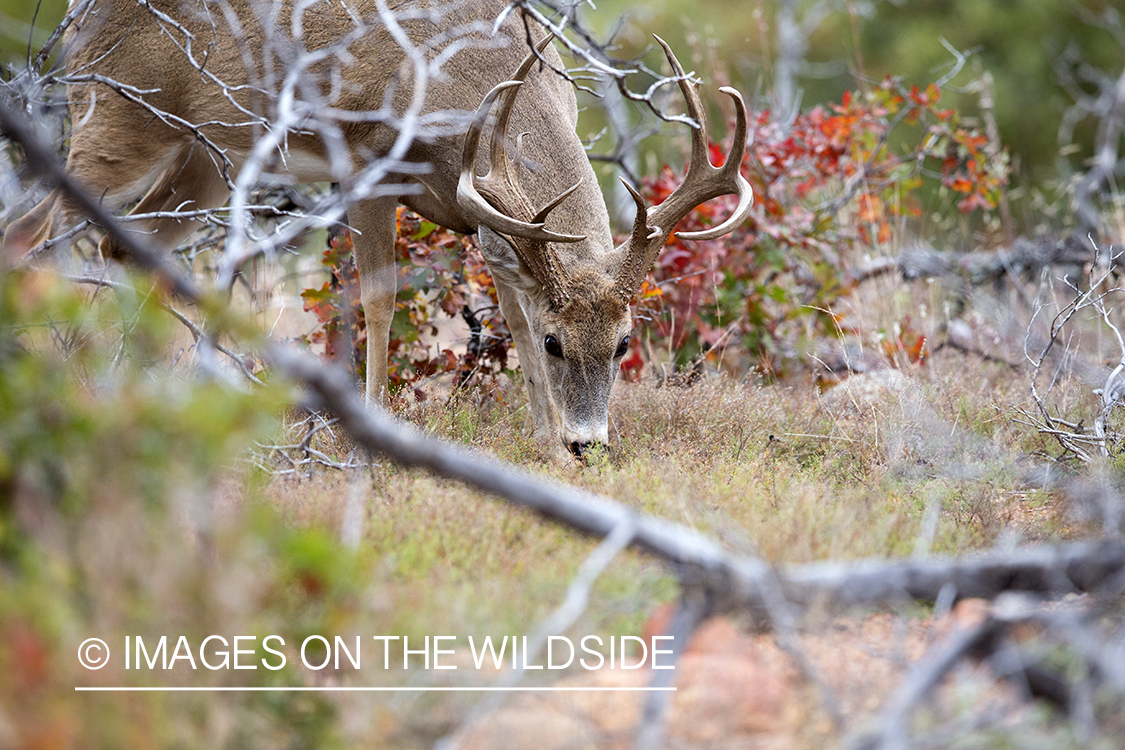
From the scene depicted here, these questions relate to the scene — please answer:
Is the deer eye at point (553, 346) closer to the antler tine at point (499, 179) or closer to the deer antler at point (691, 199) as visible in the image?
the deer antler at point (691, 199)

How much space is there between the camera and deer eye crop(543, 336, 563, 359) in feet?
15.1

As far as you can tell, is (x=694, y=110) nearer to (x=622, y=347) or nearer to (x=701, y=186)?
(x=701, y=186)

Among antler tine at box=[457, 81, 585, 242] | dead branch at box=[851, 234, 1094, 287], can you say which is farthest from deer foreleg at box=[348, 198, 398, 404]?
Result: dead branch at box=[851, 234, 1094, 287]

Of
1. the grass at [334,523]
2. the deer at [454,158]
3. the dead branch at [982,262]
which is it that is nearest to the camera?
the grass at [334,523]

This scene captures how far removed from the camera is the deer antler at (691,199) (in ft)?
14.5

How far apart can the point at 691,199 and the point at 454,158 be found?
47.3 inches

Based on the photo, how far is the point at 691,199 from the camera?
4.69 metres

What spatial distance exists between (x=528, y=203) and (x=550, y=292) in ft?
1.42

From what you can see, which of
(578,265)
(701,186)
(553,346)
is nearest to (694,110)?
(701,186)

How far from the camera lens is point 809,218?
6.54m

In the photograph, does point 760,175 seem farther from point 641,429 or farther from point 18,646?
point 18,646

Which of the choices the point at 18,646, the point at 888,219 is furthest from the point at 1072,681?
the point at 888,219

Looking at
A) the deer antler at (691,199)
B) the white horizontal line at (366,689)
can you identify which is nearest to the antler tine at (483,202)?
the deer antler at (691,199)

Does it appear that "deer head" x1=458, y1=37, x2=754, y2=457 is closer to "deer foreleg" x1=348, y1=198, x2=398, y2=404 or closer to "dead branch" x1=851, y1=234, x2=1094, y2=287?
"deer foreleg" x1=348, y1=198, x2=398, y2=404
